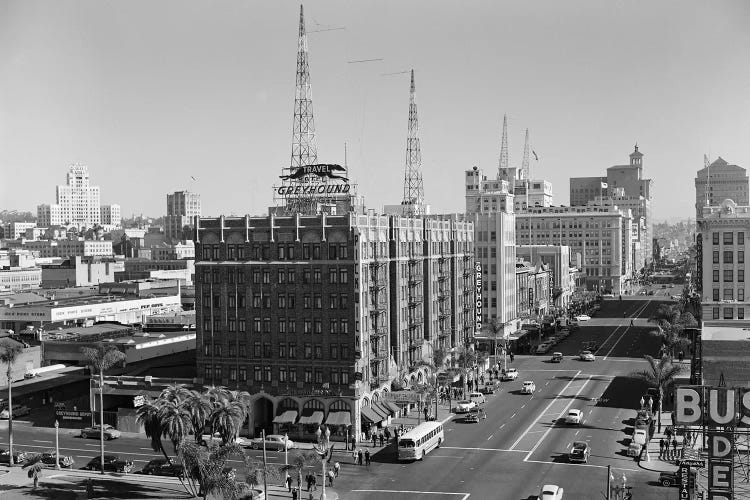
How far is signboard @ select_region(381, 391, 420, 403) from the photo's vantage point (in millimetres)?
106250

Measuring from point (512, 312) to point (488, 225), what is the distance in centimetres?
2019

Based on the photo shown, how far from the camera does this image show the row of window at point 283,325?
3903 inches

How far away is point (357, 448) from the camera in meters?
93.4

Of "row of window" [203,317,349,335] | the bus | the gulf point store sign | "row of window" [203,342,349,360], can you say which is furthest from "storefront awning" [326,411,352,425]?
the gulf point store sign

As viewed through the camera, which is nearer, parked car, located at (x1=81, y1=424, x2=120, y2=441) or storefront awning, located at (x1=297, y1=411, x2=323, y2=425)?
storefront awning, located at (x1=297, y1=411, x2=323, y2=425)

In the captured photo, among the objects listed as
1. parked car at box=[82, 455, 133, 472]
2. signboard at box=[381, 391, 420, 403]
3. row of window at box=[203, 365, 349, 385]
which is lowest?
parked car at box=[82, 455, 133, 472]

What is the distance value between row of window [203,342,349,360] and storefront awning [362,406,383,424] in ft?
19.7

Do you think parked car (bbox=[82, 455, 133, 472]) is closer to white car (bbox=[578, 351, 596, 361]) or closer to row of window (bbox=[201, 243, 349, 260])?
row of window (bbox=[201, 243, 349, 260])

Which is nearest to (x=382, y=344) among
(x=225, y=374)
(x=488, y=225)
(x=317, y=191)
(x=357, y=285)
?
(x=357, y=285)

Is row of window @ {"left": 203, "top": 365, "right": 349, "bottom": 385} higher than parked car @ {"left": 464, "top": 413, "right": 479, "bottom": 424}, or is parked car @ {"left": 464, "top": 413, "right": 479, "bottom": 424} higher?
row of window @ {"left": 203, "top": 365, "right": 349, "bottom": 385}

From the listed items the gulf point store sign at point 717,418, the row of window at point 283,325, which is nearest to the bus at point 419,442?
the row of window at point 283,325

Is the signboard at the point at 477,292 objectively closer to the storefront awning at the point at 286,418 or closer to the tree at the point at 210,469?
the storefront awning at the point at 286,418

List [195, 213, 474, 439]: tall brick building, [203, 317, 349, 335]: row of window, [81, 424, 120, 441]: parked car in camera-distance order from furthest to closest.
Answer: [81, 424, 120, 441]: parked car < [203, 317, 349, 335]: row of window < [195, 213, 474, 439]: tall brick building

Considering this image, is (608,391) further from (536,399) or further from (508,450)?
(508,450)
